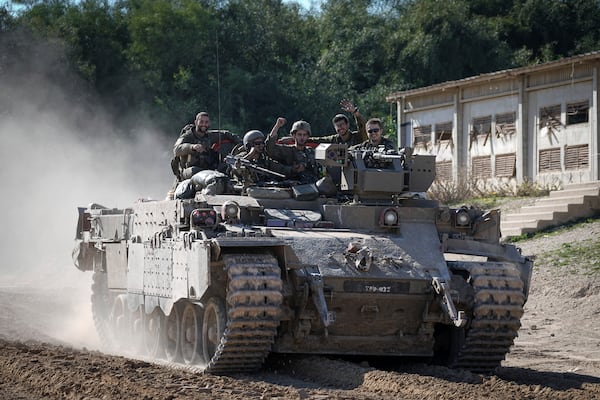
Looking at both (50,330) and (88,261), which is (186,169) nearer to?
(88,261)

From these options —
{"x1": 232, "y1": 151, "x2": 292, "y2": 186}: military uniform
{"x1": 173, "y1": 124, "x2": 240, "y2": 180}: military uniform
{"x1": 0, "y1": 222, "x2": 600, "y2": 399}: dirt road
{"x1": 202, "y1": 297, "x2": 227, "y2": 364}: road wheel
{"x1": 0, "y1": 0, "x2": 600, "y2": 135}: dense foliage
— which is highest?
{"x1": 0, "y1": 0, "x2": 600, "y2": 135}: dense foliage

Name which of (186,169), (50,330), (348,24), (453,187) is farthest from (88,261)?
(348,24)

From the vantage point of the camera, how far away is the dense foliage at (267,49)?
36.5 m

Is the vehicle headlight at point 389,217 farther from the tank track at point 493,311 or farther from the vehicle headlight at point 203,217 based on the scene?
the vehicle headlight at point 203,217

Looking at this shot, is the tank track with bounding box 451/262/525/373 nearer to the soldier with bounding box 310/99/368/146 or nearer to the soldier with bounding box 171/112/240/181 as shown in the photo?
the soldier with bounding box 310/99/368/146

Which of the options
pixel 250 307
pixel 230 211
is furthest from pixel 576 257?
pixel 250 307

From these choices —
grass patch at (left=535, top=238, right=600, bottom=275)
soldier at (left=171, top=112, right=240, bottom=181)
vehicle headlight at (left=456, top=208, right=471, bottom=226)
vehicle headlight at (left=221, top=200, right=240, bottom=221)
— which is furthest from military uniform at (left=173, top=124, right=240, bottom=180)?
grass patch at (left=535, top=238, right=600, bottom=275)

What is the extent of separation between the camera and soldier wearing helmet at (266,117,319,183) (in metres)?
15.1

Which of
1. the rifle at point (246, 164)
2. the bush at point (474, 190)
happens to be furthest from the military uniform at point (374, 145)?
the bush at point (474, 190)

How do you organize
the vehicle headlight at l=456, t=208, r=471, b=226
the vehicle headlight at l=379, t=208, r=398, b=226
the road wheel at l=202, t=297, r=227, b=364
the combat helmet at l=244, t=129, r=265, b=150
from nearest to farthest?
1. the road wheel at l=202, t=297, r=227, b=364
2. the vehicle headlight at l=379, t=208, r=398, b=226
3. the vehicle headlight at l=456, t=208, r=471, b=226
4. the combat helmet at l=244, t=129, r=265, b=150

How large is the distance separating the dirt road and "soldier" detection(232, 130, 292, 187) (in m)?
2.58

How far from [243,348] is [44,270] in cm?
2241

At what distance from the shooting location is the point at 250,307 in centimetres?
1172

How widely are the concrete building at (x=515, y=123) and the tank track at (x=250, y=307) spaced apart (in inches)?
689
